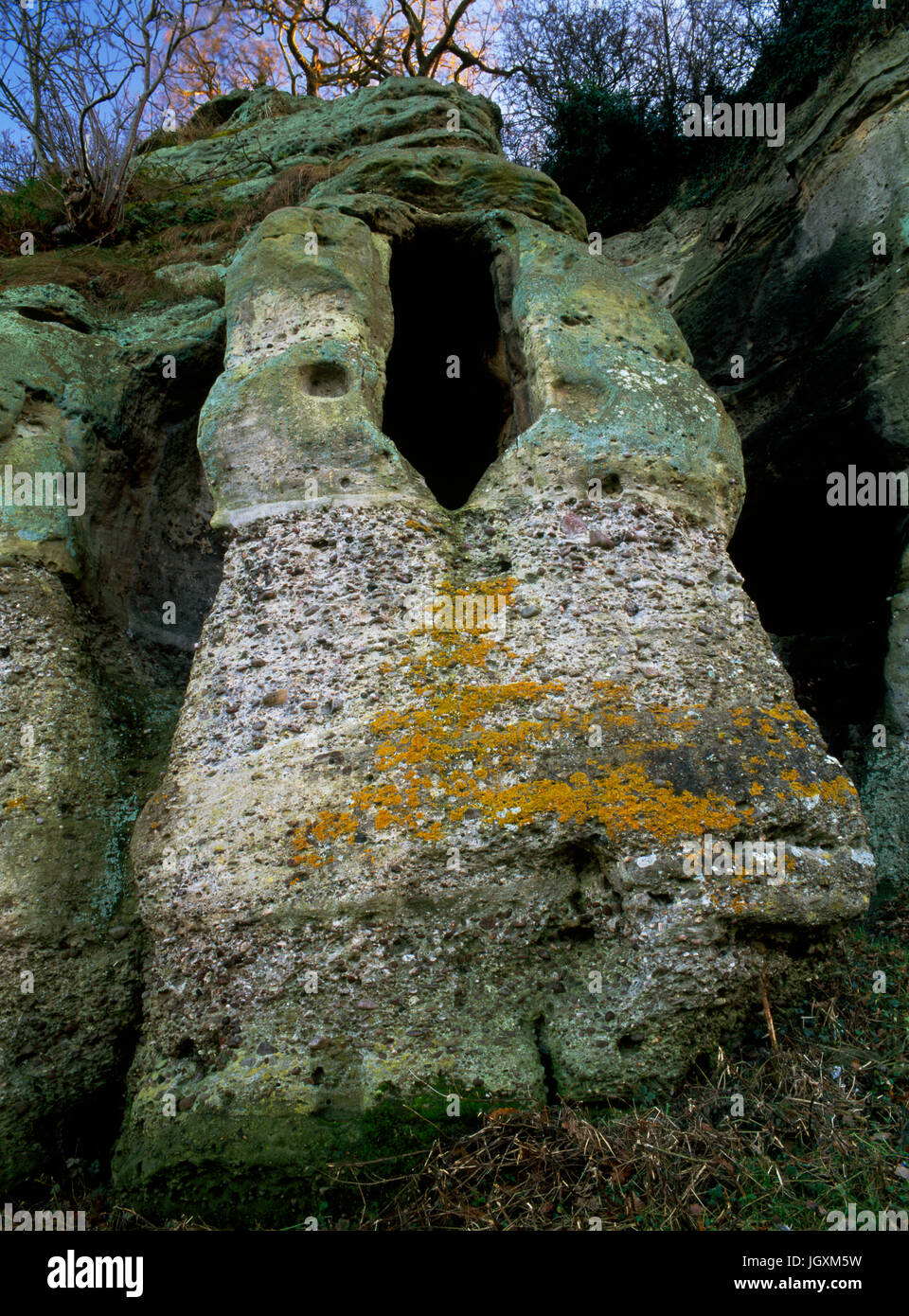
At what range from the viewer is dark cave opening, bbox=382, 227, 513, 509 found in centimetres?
585

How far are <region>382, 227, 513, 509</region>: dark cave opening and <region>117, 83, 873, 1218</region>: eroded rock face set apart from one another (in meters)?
1.68

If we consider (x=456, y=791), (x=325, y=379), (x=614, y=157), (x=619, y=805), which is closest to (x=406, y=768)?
(x=456, y=791)

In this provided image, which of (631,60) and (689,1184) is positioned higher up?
(631,60)

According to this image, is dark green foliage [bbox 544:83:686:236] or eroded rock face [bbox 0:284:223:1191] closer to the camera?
eroded rock face [bbox 0:284:223:1191]

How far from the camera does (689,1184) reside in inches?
104

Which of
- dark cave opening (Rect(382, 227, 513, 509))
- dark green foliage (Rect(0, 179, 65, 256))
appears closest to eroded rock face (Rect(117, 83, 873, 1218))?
dark cave opening (Rect(382, 227, 513, 509))

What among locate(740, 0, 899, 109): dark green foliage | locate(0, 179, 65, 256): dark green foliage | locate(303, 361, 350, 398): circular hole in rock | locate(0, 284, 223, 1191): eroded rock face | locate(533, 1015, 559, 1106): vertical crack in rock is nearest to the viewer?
locate(533, 1015, 559, 1106): vertical crack in rock

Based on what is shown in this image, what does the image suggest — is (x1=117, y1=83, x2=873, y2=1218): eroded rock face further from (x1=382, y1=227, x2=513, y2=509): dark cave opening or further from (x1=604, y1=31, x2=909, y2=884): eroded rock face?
(x1=604, y1=31, x2=909, y2=884): eroded rock face

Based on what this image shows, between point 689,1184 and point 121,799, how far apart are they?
2.84 m

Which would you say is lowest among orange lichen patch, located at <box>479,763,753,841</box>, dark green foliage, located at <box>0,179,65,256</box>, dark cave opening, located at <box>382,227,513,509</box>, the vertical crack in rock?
the vertical crack in rock

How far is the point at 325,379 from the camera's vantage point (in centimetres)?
452
